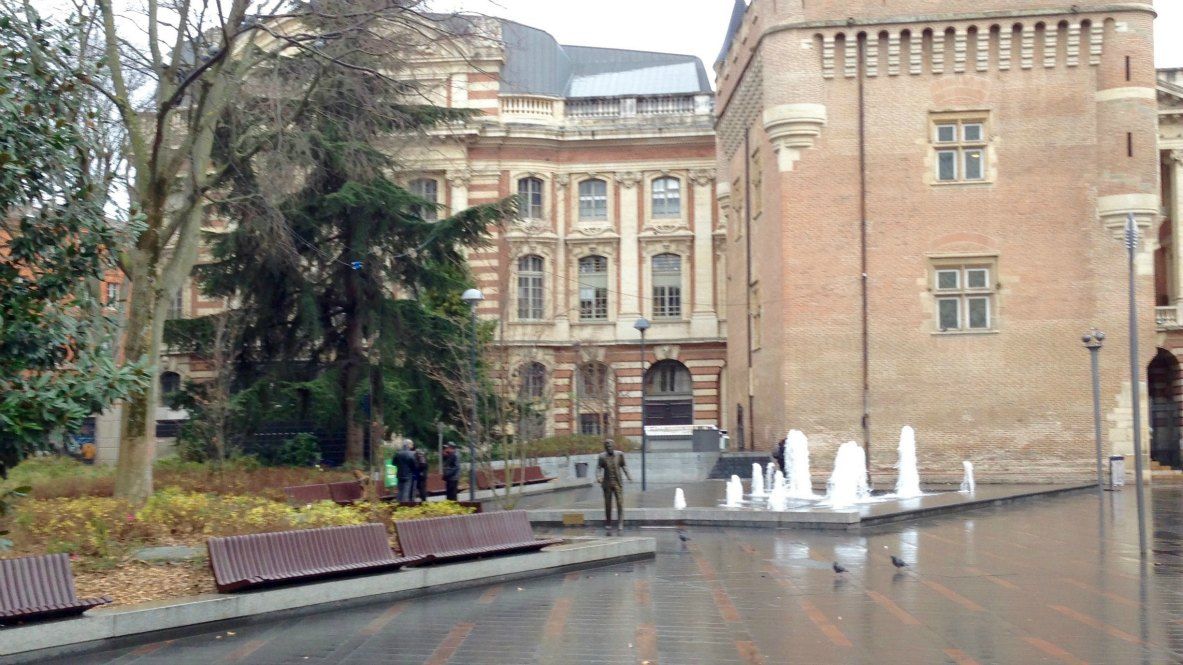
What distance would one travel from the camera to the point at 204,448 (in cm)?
3058

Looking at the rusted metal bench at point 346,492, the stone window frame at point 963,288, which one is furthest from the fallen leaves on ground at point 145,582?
the stone window frame at point 963,288

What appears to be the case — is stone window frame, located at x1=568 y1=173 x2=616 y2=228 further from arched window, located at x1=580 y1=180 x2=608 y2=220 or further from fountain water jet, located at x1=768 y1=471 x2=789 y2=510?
fountain water jet, located at x1=768 y1=471 x2=789 y2=510

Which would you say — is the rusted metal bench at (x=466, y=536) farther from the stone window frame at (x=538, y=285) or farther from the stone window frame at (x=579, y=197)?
the stone window frame at (x=579, y=197)

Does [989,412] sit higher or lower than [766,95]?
lower

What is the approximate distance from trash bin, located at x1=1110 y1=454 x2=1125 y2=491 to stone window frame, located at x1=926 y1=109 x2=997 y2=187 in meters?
8.60

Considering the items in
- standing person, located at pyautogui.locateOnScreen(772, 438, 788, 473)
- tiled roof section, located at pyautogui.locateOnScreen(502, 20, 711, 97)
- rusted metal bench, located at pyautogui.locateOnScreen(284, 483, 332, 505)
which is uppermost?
tiled roof section, located at pyautogui.locateOnScreen(502, 20, 711, 97)

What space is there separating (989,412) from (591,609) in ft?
79.1

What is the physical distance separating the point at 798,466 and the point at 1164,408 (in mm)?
19682

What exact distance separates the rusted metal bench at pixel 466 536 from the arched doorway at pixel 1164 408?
34591mm

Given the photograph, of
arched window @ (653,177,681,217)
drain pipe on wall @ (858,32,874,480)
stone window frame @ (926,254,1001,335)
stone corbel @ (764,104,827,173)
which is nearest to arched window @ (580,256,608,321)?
arched window @ (653,177,681,217)

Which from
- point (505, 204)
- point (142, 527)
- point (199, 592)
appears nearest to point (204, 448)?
point (505, 204)

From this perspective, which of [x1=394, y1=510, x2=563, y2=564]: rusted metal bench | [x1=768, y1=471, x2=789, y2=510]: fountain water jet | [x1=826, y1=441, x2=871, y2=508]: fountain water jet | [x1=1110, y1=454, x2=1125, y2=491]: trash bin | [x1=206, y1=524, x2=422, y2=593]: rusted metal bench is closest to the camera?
[x1=206, y1=524, x2=422, y2=593]: rusted metal bench

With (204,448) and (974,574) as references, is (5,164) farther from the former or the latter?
(204,448)

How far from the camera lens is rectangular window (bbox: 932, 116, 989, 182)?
34.9 m
